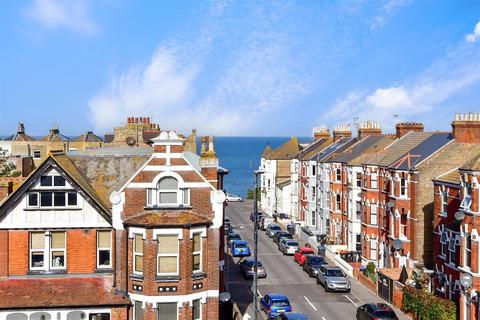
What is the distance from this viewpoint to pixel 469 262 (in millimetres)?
37469

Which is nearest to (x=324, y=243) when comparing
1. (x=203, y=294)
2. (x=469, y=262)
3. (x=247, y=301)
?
(x=247, y=301)

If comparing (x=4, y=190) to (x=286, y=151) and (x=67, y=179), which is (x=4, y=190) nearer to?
(x=67, y=179)

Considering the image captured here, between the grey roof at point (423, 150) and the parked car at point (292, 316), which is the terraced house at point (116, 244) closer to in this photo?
the parked car at point (292, 316)

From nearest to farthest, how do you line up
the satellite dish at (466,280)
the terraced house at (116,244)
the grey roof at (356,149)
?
the terraced house at (116,244)
the satellite dish at (466,280)
the grey roof at (356,149)

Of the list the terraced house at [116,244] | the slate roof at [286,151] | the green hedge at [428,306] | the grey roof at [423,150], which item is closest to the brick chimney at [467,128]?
the grey roof at [423,150]

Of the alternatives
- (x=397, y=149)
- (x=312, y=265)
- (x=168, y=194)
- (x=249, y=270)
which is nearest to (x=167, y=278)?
(x=168, y=194)

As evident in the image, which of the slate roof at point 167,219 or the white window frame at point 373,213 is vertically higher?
the slate roof at point 167,219

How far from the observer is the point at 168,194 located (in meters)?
29.4

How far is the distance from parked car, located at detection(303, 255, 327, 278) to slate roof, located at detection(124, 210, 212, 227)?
24.9m

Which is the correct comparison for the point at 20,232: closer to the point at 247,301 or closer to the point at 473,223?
the point at 247,301

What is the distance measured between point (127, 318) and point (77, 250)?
3.92 m

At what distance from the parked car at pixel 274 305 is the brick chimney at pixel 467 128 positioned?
776 inches

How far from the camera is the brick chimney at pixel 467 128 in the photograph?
4753 centimetres

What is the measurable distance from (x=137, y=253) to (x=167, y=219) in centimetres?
211
